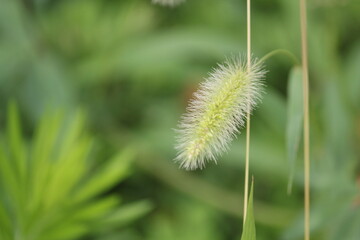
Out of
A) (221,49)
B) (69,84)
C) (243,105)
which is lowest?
(243,105)

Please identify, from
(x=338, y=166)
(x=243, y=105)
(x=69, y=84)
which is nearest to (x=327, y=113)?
(x=338, y=166)

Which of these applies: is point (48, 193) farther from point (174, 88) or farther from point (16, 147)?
point (174, 88)

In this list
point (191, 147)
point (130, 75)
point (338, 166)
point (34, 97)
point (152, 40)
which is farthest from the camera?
point (130, 75)

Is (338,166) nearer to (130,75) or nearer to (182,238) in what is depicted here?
(182,238)

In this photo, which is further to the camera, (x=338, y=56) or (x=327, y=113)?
(x=338, y=56)

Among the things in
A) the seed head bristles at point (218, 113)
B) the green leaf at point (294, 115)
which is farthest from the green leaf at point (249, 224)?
the green leaf at point (294, 115)

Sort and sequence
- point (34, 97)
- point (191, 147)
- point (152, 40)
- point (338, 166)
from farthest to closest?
point (152, 40) < point (34, 97) < point (338, 166) < point (191, 147)
